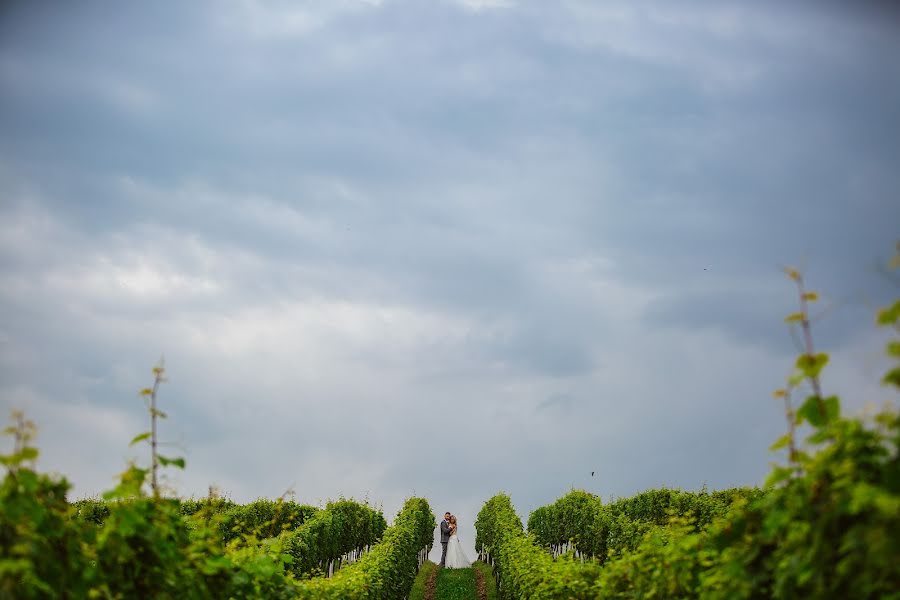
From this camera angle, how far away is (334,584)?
9.57m

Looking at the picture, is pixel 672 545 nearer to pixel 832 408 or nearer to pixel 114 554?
pixel 832 408

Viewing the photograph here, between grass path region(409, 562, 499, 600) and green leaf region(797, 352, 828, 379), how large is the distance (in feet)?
70.8

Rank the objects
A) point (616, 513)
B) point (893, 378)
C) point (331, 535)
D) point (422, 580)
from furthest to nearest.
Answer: point (616, 513) < point (422, 580) < point (331, 535) < point (893, 378)

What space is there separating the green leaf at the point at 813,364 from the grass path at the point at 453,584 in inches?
849

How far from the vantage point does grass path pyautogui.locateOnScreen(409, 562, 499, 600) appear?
2534 cm

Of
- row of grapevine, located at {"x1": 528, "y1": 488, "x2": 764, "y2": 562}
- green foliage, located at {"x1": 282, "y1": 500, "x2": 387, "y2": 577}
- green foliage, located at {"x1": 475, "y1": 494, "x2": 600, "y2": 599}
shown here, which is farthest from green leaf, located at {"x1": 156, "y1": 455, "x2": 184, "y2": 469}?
row of grapevine, located at {"x1": 528, "y1": 488, "x2": 764, "y2": 562}

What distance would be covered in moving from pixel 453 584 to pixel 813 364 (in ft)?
86.2

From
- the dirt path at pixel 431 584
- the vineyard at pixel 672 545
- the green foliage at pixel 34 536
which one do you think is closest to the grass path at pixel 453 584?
the dirt path at pixel 431 584

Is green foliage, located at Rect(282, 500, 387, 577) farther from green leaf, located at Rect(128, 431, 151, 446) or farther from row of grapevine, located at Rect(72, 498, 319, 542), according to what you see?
green leaf, located at Rect(128, 431, 151, 446)

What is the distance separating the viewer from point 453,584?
27781mm

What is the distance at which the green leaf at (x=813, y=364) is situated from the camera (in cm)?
386

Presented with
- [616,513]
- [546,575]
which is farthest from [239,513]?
[546,575]

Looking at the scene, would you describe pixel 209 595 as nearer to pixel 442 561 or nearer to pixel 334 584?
pixel 334 584

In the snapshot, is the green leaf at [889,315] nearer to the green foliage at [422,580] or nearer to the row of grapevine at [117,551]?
the row of grapevine at [117,551]
